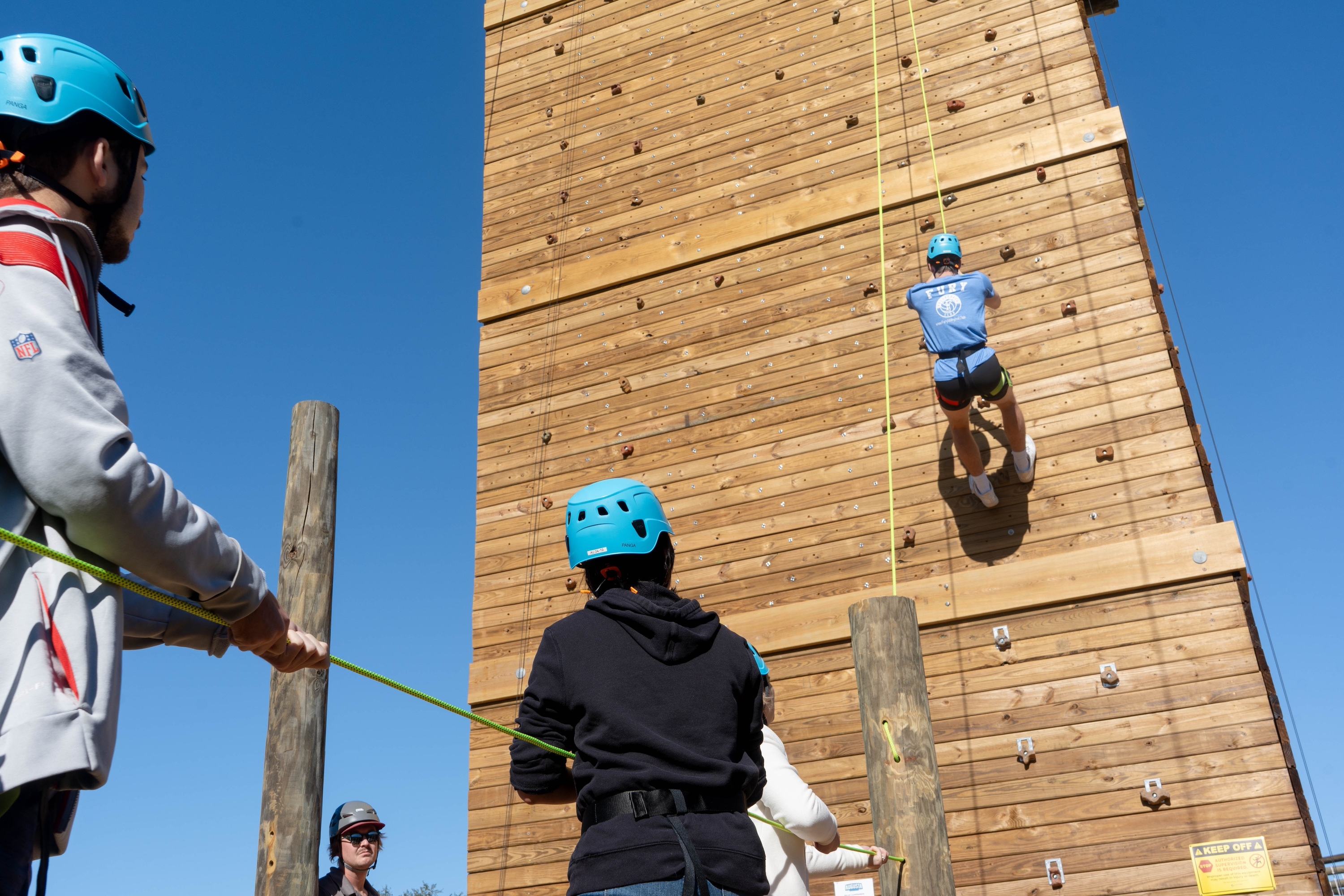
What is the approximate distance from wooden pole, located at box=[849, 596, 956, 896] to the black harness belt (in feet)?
5.62

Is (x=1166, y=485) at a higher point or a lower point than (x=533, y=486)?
lower

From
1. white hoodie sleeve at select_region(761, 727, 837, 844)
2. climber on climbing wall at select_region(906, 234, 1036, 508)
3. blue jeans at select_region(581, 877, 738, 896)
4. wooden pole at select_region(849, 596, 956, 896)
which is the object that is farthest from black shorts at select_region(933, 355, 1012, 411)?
blue jeans at select_region(581, 877, 738, 896)

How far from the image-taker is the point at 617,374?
7.70 metres

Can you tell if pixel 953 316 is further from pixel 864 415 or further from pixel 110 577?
pixel 110 577

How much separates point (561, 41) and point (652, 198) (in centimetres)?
192

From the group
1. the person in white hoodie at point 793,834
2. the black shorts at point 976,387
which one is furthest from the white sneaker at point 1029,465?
the person in white hoodie at point 793,834

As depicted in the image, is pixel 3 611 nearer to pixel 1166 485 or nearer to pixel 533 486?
pixel 1166 485

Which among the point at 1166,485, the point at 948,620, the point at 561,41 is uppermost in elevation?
the point at 561,41

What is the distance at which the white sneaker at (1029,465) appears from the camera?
19.9 feet

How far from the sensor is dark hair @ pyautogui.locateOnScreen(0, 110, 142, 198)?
4.87ft

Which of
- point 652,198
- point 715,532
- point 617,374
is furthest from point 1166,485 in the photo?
point 652,198

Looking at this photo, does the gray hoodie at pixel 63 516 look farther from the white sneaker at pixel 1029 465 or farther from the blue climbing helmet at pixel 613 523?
the white sneaker at pixel 1029 465

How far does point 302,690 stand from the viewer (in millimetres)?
4148

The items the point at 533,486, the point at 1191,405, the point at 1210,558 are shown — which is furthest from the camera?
the point at 533,486
